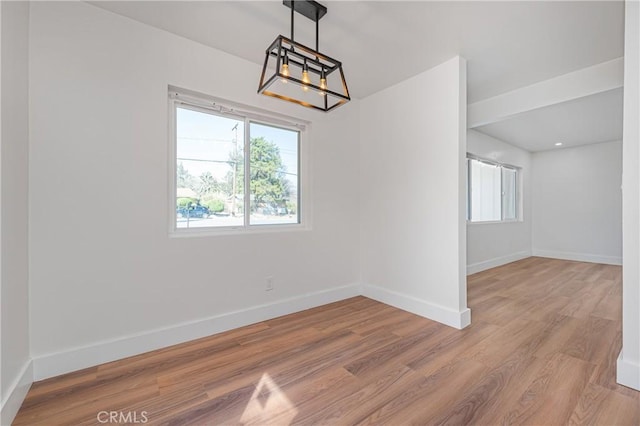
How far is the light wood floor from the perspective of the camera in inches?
60.9

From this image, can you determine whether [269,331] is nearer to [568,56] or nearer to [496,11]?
[496,11]

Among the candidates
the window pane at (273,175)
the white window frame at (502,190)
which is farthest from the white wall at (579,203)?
the window pane at (273,175)

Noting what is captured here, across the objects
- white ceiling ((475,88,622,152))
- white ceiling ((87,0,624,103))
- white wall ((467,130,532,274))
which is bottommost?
white wall ((467,130,532,274))

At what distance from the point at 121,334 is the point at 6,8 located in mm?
2106

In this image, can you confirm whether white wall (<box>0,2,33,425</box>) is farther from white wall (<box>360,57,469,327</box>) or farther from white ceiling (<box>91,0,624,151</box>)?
white wall (<box>360,57,469,327</box>)

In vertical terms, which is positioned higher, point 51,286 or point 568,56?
point 568,56

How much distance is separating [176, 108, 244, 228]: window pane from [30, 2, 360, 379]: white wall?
0.67ft

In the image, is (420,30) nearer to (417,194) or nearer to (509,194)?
(417,194)

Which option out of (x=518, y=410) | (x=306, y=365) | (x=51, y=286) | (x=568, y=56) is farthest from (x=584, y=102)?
(x=51, y=286)

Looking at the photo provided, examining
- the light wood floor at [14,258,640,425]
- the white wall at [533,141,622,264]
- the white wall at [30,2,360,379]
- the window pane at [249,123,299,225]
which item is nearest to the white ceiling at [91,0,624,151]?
the white wall at [30,2,360,379]

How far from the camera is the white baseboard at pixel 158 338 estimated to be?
1869 mm

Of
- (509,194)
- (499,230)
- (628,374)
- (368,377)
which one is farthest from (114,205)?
(509,194)

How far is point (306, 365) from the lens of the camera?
6.68ft

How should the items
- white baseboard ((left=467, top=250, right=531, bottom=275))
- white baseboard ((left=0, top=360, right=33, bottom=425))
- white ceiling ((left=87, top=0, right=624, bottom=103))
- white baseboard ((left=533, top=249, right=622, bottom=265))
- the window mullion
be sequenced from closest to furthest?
white baseboard ((left=0, top=360, right=33, bottom=425)) → white ceiling ((left=87, top=0, right=624, bottom=103)) → the window mullion → white baseboard ((left=467, top=250, right=531, bottom=275)) → white baseboard ((left=533, top=249, right=622, bottom=265))
